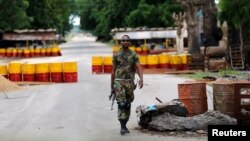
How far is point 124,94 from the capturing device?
10586mm

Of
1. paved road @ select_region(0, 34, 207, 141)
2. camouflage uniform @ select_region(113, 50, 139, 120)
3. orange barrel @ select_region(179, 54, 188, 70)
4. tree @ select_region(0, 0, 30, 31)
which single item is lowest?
paved road @ select_region(0, 34, 207, 141)

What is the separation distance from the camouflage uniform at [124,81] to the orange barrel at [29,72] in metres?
13.0

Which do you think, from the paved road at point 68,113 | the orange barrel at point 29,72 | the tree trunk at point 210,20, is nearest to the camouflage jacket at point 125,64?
the paved road at point 68,113

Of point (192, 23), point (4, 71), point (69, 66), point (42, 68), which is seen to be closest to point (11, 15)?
point (192, 23)

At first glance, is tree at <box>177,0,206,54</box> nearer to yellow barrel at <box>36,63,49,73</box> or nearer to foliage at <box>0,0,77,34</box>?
yellow barrel at <box>36,63,49,73</box>

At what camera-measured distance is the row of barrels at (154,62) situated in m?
28.8

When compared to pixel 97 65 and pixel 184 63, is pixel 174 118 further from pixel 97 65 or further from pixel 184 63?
pixel 184 63

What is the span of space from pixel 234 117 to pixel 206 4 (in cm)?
2398

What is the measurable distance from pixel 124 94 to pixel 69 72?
42.5ft

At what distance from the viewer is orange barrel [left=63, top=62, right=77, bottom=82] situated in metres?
23.1

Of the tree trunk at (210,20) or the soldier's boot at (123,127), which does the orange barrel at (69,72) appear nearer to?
the soldier's boot at (123,127)

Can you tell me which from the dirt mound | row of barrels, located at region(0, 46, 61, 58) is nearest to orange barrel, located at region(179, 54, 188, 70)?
the dirt mound

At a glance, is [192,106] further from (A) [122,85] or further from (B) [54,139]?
(B) [54,139]

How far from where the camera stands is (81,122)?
12305mm
